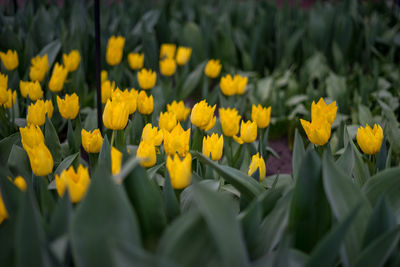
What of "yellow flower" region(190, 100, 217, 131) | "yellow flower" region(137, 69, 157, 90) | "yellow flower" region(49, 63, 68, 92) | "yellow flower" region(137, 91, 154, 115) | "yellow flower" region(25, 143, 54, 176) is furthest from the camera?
"yellow flower" region(137, 69, 157, 90)

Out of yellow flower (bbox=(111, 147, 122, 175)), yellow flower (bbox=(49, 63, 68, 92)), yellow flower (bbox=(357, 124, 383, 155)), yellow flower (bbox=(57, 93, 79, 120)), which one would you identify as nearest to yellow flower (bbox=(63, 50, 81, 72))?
yellow flower (bbox=(49, 63, 68, 92))

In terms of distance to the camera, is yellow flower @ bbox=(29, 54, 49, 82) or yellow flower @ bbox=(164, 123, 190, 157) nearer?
yellow flower @ bbox=(164, 123, 190, 157)

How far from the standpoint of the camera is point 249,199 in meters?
1.11

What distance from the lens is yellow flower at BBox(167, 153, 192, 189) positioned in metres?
0.97

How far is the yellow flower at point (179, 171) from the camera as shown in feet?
3.19

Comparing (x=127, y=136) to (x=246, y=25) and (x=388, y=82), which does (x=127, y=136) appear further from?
(x=246, y=25)

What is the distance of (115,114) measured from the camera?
118 cm

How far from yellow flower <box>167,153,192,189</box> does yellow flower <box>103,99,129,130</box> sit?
25cm

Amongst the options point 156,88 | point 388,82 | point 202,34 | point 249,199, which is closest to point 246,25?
point 202,34

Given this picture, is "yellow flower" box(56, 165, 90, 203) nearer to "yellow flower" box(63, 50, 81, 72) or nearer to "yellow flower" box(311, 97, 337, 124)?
"yellow flower" box(311, 97, 337, 124)

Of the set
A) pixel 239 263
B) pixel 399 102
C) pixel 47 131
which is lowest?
pixel 399 102

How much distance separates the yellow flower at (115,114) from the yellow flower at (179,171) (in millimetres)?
252

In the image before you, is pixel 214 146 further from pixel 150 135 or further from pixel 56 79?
pixel 56 79

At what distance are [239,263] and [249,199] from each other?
0.37 meters
